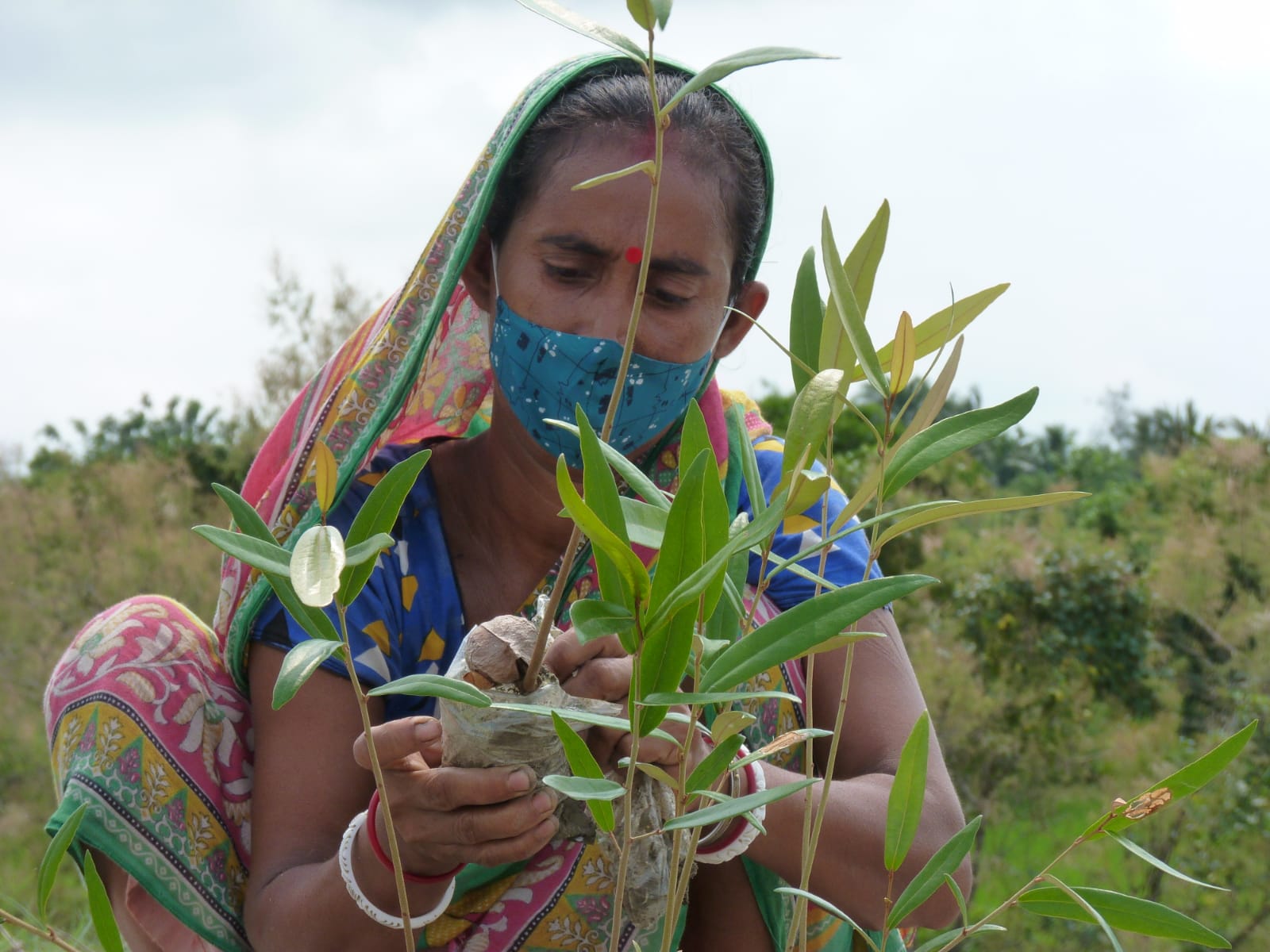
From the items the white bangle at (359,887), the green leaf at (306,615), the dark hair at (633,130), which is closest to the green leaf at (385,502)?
the green leaf at (306,615)

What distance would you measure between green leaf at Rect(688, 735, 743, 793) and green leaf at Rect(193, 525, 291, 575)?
0.56ft

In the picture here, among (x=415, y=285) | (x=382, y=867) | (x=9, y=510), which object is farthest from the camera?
(x=9, y=510)

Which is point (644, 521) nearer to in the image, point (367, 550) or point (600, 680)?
point (367, 550)

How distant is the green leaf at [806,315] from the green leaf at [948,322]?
44mm

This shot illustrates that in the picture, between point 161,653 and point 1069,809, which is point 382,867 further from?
point 1069,809

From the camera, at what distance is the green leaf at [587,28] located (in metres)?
0.46

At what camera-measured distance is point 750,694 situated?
1.38ft

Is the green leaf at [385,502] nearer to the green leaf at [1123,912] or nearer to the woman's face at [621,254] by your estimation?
the green leaf at [1123,912]

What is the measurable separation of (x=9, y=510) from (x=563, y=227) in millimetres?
5183

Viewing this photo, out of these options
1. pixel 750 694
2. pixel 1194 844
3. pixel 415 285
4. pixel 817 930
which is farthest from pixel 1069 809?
pixel 750 694

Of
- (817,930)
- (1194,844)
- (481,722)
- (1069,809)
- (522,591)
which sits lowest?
(1069,809)

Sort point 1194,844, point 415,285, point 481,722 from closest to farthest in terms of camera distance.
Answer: point 481,722 < point 415,285 < point 1194,844

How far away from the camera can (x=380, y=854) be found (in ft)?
3.09

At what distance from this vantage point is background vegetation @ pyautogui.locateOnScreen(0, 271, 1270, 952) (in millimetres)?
4535
